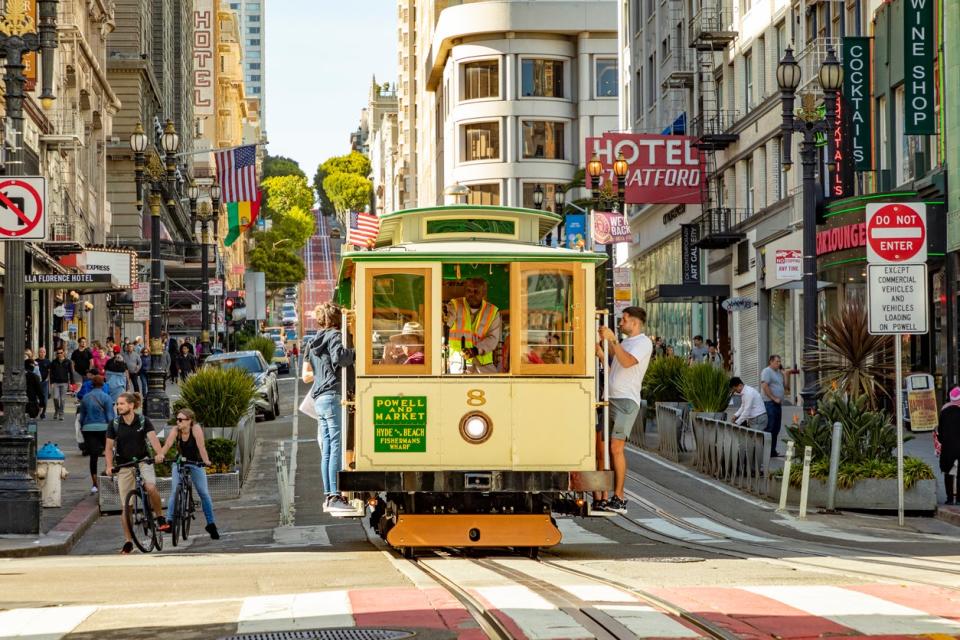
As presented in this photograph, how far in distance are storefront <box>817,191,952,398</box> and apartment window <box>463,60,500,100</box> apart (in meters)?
56.7

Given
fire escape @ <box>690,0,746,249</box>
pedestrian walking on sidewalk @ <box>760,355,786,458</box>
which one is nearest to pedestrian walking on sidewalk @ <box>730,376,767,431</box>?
pedestrian walking on sidewalk @ <box>760,355,786,458</box>

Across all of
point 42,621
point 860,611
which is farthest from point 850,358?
point 42,621

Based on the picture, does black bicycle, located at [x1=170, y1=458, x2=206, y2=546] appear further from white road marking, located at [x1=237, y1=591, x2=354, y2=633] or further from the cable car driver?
white road marking, located at [x1=237, y1=591, x2=354, y2=633]

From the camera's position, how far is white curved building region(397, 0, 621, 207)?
303 feet

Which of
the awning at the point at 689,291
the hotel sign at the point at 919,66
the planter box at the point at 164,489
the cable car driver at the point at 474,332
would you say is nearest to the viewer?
the cable car driver at the point at 474,332

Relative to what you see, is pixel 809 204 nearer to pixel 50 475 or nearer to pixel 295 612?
pixel 50 475

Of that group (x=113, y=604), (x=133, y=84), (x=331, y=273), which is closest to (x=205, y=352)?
(x=133, y=84)

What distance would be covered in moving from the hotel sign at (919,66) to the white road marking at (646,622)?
25460 millimetres

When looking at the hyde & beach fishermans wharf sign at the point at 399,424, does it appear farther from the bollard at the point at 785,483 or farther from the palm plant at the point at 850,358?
the palm plant at the point at 850,358

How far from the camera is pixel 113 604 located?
1123 cm

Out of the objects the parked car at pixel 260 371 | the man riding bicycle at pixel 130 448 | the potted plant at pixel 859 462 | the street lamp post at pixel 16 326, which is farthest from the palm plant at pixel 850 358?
the parked car at pixel 260 371

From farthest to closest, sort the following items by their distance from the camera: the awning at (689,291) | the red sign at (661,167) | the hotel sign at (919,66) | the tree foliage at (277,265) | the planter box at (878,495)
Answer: the tree foliage at (277,265) → the red sign at (661,167) → the awning at (689,291) → the hotel sign at (919,66) → the planter box at (878,495)

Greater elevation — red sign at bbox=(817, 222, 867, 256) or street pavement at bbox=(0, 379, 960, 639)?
red sign at bbox=(817, 222, 867, 256)

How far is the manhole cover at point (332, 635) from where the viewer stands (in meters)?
9.28
